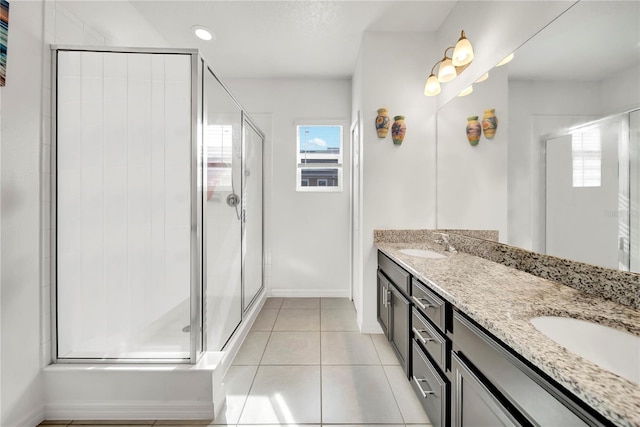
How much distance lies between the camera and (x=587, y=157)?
40.8 inches

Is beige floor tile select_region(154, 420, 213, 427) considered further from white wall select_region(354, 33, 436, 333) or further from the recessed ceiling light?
the recessed ceiling light

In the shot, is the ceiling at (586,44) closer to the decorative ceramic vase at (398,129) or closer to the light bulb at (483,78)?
the light bulb at (483,78)

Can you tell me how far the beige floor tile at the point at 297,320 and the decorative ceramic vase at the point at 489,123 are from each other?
6.85 feet

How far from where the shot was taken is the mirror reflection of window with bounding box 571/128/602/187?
1.00 meters

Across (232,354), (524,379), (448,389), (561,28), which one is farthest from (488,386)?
(232,354)

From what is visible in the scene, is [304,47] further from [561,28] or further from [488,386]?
[488,386]

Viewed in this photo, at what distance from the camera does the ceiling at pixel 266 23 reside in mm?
2027

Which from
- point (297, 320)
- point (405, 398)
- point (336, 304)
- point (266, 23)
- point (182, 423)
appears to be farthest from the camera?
point (336, 304)

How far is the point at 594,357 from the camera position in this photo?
27.5 inches

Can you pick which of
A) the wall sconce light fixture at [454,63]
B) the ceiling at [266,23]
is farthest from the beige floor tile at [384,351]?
the ceiling at [266,23]

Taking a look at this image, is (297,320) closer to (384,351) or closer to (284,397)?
(384,351)

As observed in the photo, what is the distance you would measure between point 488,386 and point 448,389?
321 millimetres

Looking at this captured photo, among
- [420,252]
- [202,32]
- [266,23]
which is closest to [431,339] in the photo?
[420,252]

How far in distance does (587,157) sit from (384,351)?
Result: 179 cm
